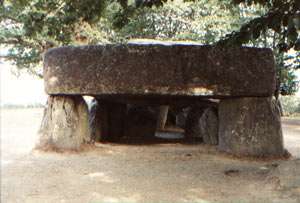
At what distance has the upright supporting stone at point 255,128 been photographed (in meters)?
6.93

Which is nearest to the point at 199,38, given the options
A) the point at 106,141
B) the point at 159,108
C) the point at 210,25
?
the point at 210,25

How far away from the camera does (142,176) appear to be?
17.7ft

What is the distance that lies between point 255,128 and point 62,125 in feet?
10.2

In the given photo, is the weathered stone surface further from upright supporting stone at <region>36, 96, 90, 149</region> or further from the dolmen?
upright supporting stone at <region>36, 96, 90, 149</region>

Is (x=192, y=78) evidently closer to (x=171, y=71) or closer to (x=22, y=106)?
(x=171, y=71)

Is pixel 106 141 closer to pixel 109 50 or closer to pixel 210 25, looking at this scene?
pixel 109 50

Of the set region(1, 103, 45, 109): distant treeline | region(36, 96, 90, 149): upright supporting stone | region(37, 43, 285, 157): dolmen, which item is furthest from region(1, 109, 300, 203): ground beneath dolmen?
region(1, 103, 45, 109): distant treeline

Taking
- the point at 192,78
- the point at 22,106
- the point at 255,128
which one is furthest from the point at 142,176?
the point at 22,106

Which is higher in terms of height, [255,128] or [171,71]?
[171,71]

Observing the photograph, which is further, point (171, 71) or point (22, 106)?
point (22, 106)

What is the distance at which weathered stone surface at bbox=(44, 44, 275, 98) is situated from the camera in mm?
6898

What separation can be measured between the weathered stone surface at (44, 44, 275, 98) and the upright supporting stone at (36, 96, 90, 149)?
1.31ft

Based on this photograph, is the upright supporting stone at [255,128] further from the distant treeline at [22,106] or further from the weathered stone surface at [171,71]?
the distant treeline at [22,106]

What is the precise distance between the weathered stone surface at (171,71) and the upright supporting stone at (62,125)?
0.40 metres
